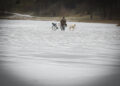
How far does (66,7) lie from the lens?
91.1 meters

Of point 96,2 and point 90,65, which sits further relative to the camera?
point 96,2

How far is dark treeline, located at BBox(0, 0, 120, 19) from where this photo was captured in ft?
254

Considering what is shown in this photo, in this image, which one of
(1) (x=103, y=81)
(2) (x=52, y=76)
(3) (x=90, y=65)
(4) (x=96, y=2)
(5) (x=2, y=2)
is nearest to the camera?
(1) (x=103, y=81)

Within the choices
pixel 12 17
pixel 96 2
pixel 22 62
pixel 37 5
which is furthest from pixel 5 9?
pixel 22 62

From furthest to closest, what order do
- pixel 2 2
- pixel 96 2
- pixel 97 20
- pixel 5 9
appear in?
pixel 2 2 < pixel 5 9 < pixel 96 2 < pixel 97 20

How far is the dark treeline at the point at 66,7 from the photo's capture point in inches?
3049

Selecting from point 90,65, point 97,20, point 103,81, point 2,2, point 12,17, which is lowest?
point 103,81

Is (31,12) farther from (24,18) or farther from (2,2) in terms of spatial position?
(2,2)

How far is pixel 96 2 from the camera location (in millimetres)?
82688

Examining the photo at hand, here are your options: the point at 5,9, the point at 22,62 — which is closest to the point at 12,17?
the point at 5,9

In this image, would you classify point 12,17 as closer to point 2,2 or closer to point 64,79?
point 2,2

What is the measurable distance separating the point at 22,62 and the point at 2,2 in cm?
9710

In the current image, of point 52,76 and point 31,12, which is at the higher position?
point 31,12

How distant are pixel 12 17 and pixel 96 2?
25.1 m
